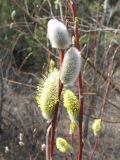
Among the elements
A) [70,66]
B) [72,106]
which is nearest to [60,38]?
[70,66]

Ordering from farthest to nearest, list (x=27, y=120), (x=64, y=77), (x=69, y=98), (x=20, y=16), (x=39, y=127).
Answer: (x=20, y=16) < (x=27, y=120) < (x=39, y=127) < (x=69, y=98) < (x=64, y=77)

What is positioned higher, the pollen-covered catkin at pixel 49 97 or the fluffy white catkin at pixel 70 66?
the fluffy white catkin at pixel 70 66

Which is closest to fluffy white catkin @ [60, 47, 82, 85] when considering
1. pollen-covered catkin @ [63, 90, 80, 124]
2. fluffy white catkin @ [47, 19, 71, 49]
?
fluffy white catkin @ [47, 19, 71, 49]

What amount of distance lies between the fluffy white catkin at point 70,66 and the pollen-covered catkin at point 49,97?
0.08 m

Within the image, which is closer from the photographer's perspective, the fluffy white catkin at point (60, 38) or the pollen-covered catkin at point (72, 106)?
the fluffy white catkin at point (60, 38)

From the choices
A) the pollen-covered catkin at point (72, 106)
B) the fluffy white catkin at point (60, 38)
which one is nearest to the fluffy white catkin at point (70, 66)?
the fluffy white catkin at point (60, 38)

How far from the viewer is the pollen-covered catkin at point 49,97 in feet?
3.79

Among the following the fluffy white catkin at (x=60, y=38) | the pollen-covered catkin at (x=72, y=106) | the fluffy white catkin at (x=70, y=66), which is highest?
the fluffy white catkin at (x=60, y=38)

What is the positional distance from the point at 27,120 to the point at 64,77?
527 cm

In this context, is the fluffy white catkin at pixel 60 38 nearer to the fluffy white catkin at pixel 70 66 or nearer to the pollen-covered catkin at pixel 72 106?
the fluffy white catkin at pixel 70 66

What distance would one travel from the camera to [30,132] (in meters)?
6.02

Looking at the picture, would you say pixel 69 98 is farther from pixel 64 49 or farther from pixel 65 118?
pixel 65 118

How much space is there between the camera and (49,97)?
117 cm

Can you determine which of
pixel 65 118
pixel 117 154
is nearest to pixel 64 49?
pixel 117 154
